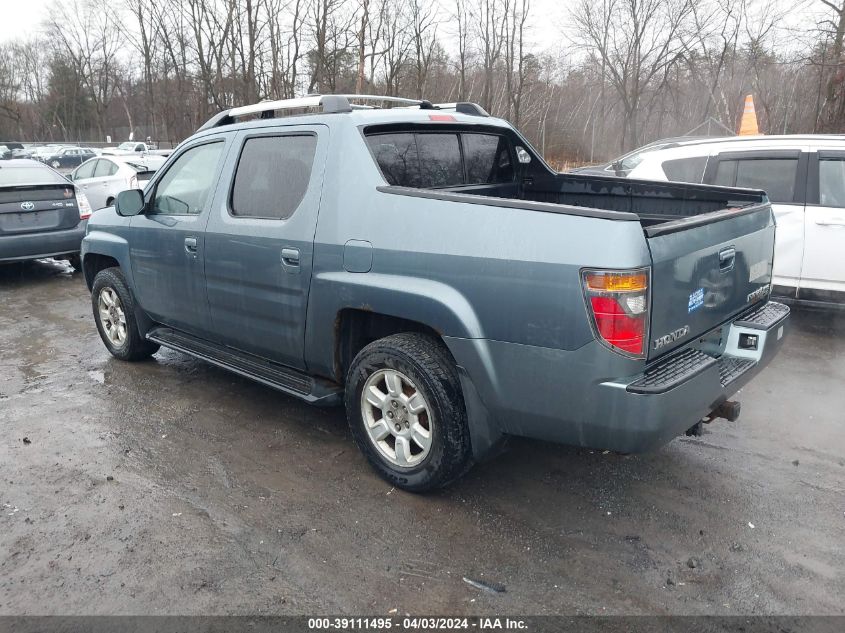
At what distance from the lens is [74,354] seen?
5895 millimetres

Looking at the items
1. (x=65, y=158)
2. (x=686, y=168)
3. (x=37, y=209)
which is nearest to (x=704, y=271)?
(x=686, y=168)

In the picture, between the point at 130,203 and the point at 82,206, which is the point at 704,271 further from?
the point at 82,206

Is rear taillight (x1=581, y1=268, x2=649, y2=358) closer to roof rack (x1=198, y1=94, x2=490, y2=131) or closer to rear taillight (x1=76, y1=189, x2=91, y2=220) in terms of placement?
roof rack (x1=198, y1=94, x2=490, y2=131)

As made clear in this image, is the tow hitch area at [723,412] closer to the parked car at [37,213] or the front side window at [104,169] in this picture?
the parked car at [37,213]

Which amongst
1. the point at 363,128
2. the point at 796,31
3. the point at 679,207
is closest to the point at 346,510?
the point at 363,128

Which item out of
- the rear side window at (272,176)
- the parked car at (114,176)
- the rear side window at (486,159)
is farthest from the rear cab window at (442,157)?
the parked car at (114,176)

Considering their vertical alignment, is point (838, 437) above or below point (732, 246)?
below

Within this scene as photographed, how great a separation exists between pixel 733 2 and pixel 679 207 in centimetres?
2813

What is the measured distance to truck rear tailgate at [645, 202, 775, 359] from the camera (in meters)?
2.73

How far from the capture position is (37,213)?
8719 mm

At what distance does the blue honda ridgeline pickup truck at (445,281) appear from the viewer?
2.69 metres

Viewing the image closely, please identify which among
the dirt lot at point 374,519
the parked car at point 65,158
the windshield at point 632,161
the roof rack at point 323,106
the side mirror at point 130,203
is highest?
the parked car at point 65,158

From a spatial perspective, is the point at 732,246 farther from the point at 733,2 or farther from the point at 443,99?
the point at 443,99

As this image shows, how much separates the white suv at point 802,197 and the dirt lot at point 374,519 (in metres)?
1.78
